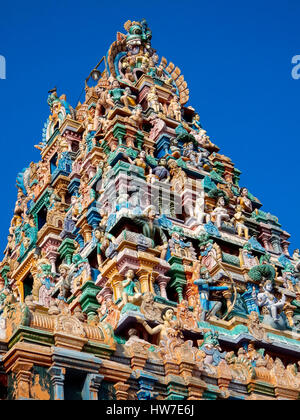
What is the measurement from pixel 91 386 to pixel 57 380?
78 cm

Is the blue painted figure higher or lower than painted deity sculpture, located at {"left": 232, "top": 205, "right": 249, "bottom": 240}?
lower

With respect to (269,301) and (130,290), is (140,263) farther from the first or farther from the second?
(269,301)


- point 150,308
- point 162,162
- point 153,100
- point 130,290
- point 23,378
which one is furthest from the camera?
point 153,100

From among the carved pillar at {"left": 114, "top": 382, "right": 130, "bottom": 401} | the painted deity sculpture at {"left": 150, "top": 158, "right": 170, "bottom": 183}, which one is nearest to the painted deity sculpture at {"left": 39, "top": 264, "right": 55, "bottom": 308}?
the painted deity sculpture at {"left": 150, "top": 158, "right": 170, "bottom": 183}

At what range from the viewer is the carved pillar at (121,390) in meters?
16.9

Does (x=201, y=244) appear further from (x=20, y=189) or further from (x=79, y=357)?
(x=20, y=189)

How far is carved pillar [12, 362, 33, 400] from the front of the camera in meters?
15.6

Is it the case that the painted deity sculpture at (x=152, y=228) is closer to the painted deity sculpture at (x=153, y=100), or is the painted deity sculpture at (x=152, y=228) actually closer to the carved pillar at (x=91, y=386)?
the carved pillar at (x=91, y=386)

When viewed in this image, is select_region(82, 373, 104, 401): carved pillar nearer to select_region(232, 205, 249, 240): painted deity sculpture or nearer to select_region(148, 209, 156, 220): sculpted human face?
select_region(148, 209, 156, 220): sculpted human face

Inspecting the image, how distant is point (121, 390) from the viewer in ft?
55.8

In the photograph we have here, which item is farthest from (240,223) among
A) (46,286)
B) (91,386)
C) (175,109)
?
(91,386)

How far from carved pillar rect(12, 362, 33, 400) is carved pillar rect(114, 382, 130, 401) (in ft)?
6.70

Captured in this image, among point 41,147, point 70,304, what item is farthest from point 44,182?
point 70,304

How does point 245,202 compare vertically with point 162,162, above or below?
below
